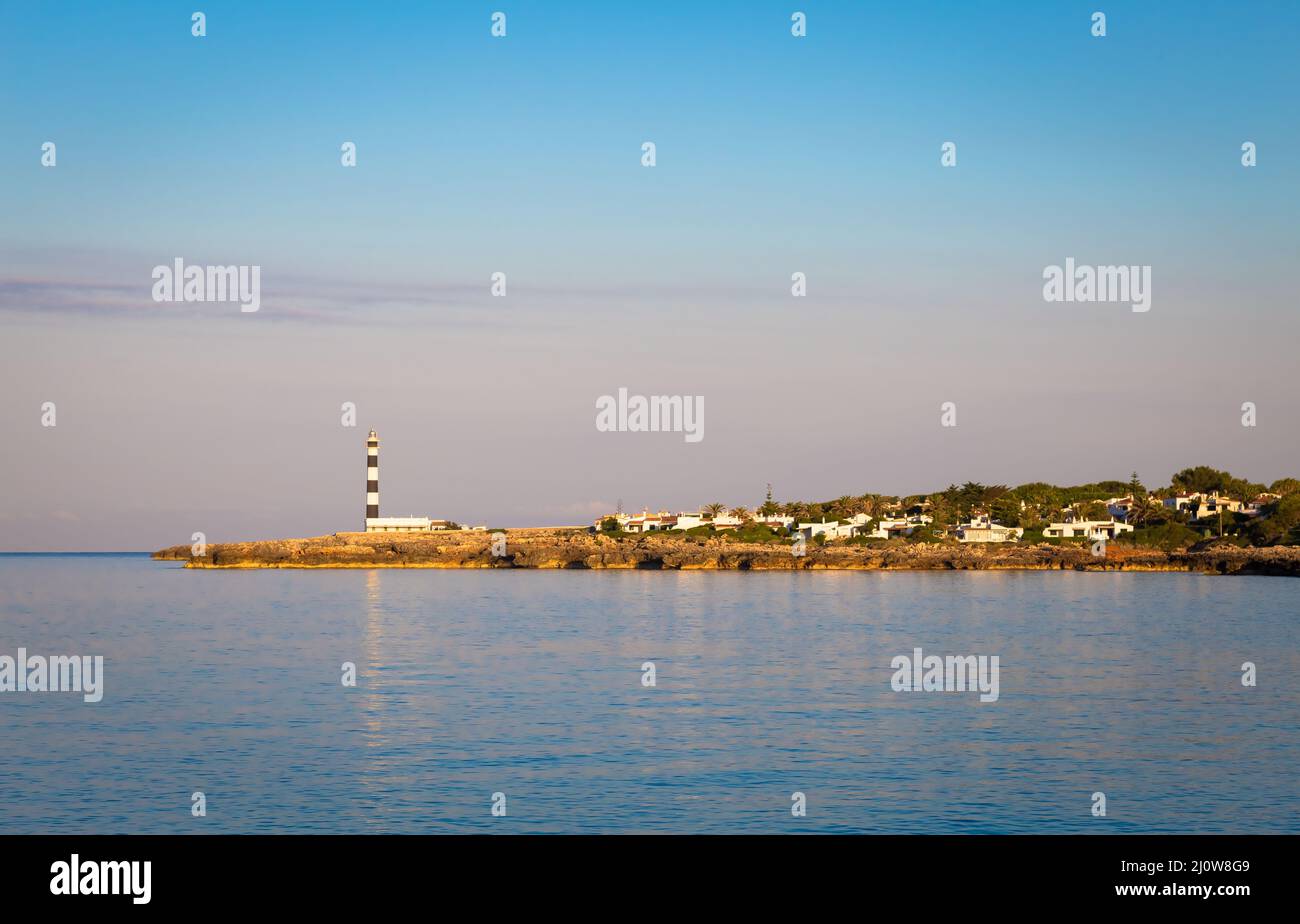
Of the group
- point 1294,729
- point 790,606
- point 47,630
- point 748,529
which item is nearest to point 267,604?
point 47,630

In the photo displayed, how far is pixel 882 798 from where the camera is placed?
24.5 m

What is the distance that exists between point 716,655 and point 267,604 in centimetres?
5025

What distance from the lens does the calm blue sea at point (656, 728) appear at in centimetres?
2348

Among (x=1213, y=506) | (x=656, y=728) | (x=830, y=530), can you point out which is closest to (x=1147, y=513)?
(x=1213, y=506)

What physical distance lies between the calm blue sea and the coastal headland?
246 ft

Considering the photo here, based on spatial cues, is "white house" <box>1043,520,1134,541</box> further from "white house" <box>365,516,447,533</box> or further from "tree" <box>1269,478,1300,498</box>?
"white house" <box>365,516,447,533</box>

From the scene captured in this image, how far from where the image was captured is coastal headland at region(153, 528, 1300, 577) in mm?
144500

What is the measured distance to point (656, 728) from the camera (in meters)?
32.8
